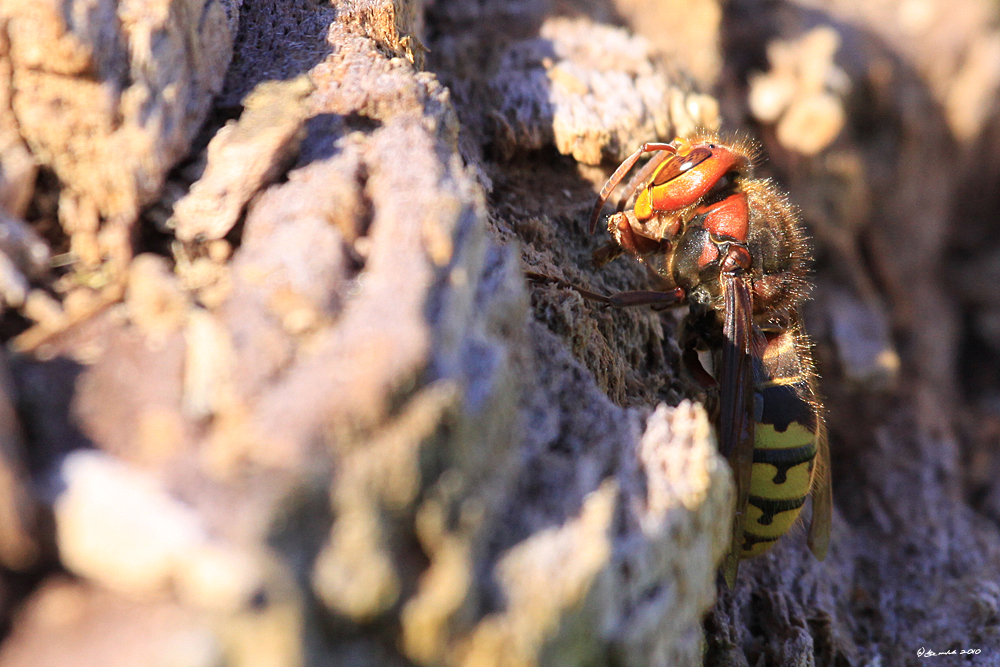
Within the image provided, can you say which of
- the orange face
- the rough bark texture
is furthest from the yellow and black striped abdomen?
the orange face

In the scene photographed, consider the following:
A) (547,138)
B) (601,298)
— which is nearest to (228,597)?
(601,298)

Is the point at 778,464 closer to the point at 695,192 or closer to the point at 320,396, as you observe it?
the point at 695,192

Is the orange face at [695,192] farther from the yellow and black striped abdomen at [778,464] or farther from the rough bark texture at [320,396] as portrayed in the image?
the yellow and black striped abdomen at [778,464]

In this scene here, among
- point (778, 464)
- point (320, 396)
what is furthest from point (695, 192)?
point (320, 396)

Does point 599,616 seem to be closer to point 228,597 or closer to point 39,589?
point 228,597

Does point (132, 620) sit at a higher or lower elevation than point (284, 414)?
lower

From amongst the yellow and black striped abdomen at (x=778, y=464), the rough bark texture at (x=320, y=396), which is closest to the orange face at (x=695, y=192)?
the rough bark texture at (x=320, y=396)

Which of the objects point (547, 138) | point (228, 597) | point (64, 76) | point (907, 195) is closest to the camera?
point (228, 597)
